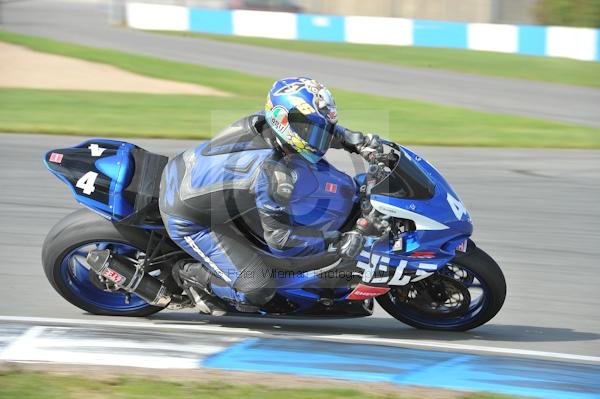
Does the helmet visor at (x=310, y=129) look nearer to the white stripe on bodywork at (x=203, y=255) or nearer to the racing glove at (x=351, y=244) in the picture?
the racing glove at (x=351, y=244)

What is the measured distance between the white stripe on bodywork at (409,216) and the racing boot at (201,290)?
45.6 inches

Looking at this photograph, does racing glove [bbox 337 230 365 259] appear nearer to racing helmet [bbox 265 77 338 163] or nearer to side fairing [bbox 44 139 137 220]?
racing helmet [bbox 265 77 338 163]

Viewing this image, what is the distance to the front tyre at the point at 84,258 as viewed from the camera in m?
5.84

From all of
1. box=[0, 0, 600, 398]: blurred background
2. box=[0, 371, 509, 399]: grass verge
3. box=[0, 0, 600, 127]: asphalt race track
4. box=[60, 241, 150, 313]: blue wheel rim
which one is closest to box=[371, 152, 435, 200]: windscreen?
box=[0, 0, 600, 398]: blurred background

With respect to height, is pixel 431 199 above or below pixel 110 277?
Answer: above

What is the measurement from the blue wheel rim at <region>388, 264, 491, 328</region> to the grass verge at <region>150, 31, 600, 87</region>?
1465 cm

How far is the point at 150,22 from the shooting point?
32.7 m

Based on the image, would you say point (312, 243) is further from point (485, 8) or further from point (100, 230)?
point (485, 8)

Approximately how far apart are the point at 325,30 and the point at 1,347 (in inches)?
970

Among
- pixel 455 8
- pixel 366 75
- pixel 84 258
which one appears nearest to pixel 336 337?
pixel 84 258

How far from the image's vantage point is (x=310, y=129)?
209 inches

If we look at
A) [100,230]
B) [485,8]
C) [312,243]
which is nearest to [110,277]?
[100,230]

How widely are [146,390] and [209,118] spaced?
33.1 feet

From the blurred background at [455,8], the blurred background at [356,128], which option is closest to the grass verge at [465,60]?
the blurred background at [356,128]
